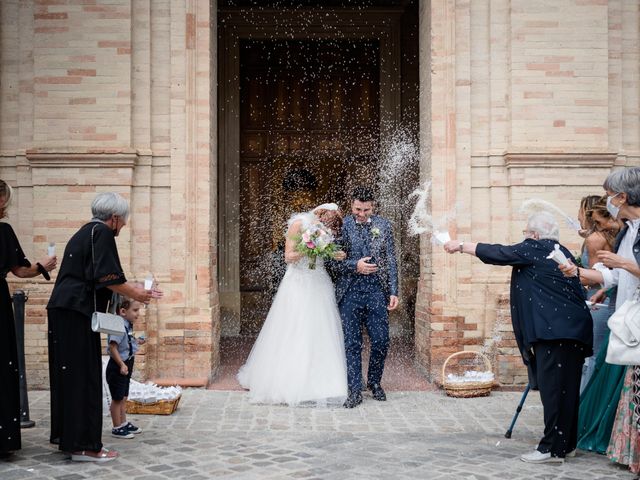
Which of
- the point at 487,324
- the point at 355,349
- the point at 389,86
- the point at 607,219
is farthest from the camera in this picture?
the point at 389,86

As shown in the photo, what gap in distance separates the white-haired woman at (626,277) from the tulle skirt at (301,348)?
2.96 m

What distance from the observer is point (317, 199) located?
13.3 m

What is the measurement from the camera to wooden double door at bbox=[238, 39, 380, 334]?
1320 centimetres

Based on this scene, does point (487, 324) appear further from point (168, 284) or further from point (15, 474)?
point (15, 474)

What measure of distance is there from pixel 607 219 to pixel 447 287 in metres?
2.66

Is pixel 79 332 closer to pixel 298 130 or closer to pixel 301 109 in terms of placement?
pixel 298 130

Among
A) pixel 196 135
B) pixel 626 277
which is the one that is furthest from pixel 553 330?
pixel 196 135

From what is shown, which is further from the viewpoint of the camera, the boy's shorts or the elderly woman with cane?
the boy's shorts

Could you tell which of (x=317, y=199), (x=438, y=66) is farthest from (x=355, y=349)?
(x=317, y=199)

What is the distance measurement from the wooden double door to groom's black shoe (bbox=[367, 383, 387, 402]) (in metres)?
5.67

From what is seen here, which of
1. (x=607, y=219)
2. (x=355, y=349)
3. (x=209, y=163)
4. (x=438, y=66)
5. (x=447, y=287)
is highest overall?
(x=438, y=66)

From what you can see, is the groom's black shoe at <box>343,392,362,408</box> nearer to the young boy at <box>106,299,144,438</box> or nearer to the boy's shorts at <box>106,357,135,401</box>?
the young boy at <box>106,299,144,438</box>

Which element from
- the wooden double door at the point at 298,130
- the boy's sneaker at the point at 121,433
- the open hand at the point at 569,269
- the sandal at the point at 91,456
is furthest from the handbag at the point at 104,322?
the wooden double door at the point at 298,130

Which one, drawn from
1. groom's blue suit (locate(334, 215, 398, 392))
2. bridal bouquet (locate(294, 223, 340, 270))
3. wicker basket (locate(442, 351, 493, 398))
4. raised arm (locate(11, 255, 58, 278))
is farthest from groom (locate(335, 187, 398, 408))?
raised arm (locate(11, 255, 58, 278))
